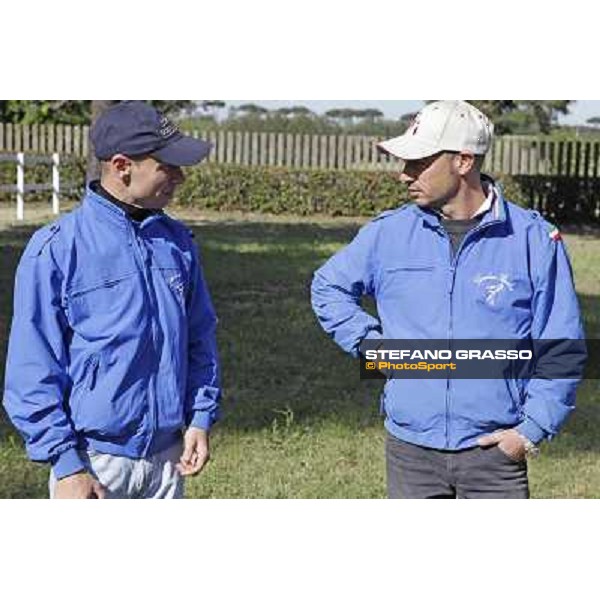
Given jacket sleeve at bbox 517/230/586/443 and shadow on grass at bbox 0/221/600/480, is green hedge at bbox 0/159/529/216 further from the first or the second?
jacket sleeve at bbox 517/230/586/443

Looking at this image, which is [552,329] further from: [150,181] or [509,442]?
[150,181]

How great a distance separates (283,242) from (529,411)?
14.5 metres

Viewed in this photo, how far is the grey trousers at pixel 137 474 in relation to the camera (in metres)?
3.61

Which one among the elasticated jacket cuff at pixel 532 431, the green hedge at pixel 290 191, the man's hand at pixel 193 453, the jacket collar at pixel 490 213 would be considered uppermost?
Result: the jacket collar at pixel 490 213

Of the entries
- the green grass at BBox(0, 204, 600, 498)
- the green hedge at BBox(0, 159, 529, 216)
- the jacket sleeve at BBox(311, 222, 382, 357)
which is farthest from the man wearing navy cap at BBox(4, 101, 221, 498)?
the green hedge at BBox(0, 159, 529, 216)

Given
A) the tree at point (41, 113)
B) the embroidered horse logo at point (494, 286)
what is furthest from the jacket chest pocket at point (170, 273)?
the tree at point (41, 113)

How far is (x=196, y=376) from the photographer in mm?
3824

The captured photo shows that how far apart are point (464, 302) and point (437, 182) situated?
351 mm

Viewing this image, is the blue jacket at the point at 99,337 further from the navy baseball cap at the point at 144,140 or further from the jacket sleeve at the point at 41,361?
the navy baseball cap at the point at 144,140

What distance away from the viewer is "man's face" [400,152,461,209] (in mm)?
3916

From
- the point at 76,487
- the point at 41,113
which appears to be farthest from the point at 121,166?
the point at 41,113

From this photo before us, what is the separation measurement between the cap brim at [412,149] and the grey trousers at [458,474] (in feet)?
2.68

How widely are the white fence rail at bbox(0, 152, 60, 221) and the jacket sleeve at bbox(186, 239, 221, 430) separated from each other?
17952 mm

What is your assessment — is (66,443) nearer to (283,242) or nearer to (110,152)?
(110,152)
